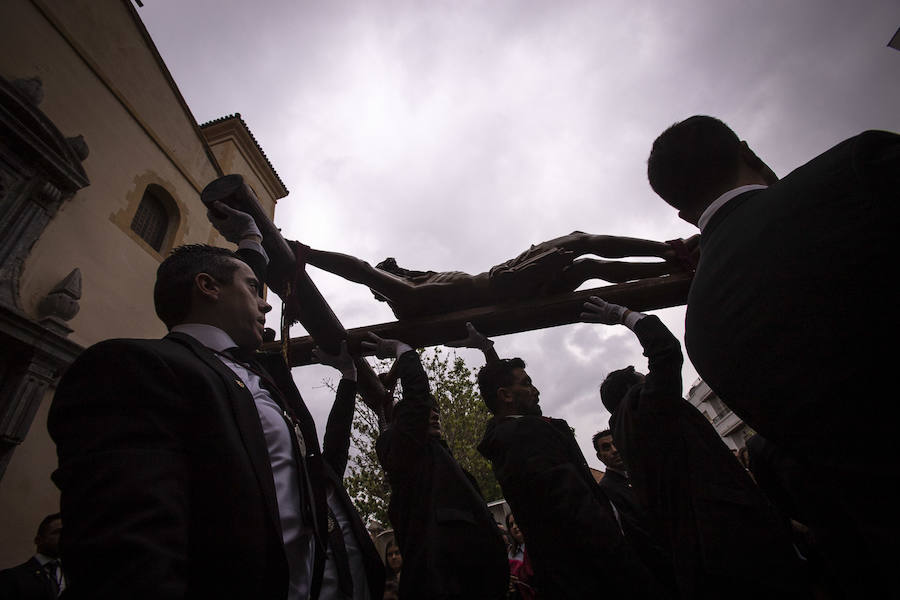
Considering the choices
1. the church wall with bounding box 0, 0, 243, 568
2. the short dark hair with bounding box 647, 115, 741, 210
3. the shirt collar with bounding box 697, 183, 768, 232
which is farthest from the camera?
the church wall with bounding box 0, 0, 243, 568

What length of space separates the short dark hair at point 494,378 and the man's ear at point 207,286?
72.2 inches

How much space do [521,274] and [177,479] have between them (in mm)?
2086

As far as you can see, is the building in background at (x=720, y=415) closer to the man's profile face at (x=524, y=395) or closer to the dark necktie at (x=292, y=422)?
the man's profile face at (x=524, y=395)

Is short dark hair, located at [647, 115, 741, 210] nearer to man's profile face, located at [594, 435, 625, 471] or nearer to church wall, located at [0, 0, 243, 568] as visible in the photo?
man's profile face, located at [594, 435, 625, 471]

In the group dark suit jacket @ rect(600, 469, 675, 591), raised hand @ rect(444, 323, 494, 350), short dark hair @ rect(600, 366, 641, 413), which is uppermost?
raised hand @ rect(444, 323, 494, 350)

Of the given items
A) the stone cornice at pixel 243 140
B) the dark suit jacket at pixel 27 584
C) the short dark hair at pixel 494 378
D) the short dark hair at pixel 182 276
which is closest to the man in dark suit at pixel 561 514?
the short dark hair at pixel 494 378

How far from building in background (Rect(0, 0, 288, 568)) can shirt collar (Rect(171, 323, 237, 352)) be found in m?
5.05

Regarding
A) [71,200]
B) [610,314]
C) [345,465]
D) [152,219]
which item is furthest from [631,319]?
[152,219]

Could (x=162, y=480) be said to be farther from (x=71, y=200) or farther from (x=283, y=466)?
(x=71, y=200)

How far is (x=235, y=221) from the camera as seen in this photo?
215 centimetres

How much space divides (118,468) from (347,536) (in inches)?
49.5

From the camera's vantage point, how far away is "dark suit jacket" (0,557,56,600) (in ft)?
10.4

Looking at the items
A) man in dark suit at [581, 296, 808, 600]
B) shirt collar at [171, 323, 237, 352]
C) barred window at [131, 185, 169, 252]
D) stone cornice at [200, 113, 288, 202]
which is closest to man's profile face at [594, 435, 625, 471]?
man in dark suit at [581, 296, 808, 600]

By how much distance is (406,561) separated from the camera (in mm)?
2264
